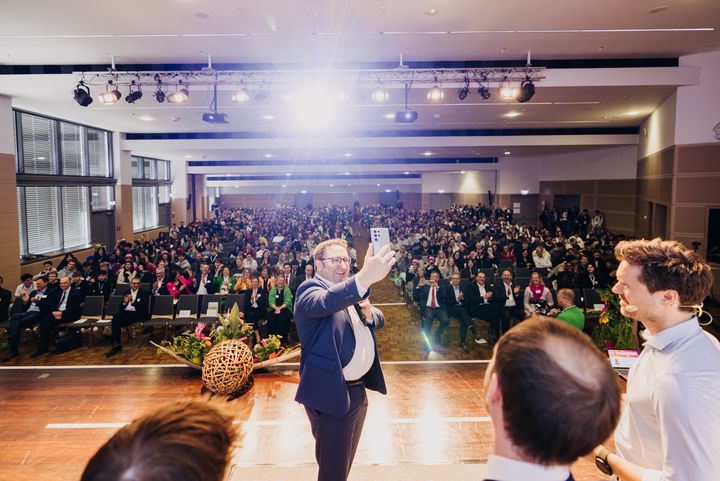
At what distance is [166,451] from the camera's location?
0.77 meters

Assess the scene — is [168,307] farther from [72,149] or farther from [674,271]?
[72,149]

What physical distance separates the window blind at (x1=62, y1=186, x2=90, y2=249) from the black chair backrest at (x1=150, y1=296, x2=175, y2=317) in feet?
26.4

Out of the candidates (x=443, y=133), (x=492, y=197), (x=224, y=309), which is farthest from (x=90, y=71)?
(x=492, y=197)

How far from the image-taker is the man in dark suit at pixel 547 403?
814 mm

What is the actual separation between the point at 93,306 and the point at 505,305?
6938 millimetres

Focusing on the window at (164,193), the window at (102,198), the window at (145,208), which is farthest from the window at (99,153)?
the window at (164,193)

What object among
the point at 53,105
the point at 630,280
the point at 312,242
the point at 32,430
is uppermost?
the point at 53,105

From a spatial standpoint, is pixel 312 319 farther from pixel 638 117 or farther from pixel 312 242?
pixel 638 117

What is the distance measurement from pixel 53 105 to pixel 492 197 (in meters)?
20.7

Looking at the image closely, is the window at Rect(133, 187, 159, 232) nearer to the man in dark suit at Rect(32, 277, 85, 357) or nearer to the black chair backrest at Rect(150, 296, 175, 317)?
the man in dark suit at Rect(32, 277, 85, 357)

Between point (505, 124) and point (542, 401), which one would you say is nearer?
point (542, 401)

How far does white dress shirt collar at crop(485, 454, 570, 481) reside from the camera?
0.86 m

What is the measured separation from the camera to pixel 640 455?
4.96 ft

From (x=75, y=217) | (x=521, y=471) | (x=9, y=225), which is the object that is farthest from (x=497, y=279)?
(x=75, y=217)
